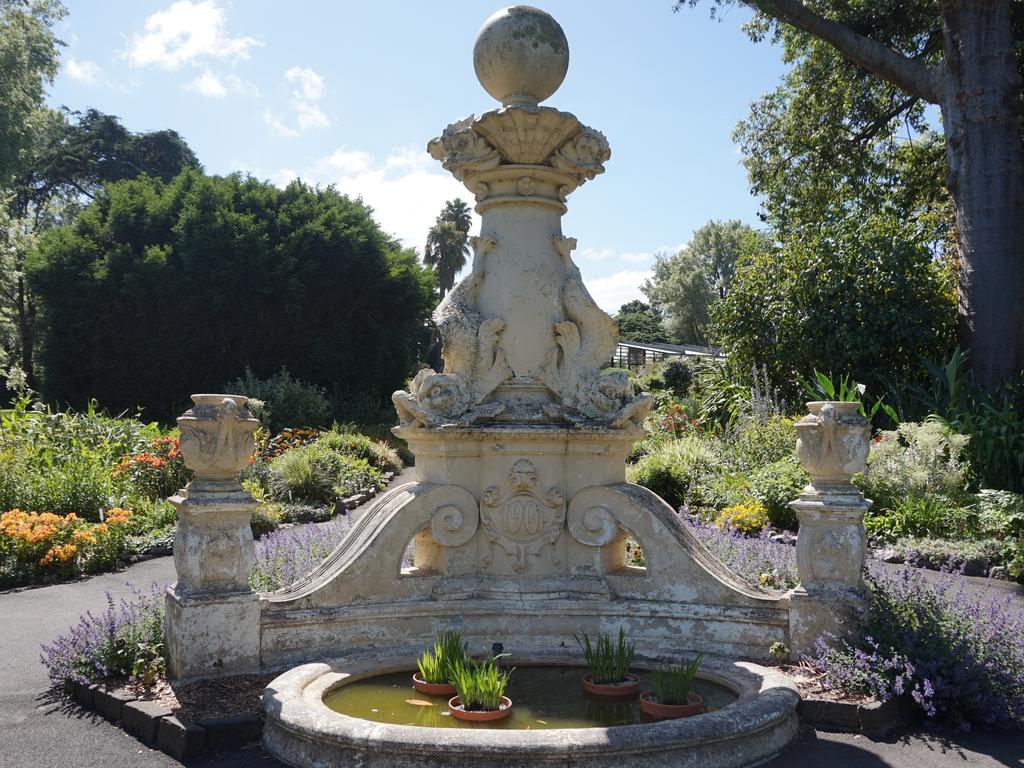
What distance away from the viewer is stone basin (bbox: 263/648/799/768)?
10.2ft

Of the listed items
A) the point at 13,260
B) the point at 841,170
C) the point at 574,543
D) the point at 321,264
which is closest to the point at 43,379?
the point at 13,260

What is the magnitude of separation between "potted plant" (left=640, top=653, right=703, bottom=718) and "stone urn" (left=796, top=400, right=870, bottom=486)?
123 centimetres

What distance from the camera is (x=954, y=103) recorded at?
10.8 metres

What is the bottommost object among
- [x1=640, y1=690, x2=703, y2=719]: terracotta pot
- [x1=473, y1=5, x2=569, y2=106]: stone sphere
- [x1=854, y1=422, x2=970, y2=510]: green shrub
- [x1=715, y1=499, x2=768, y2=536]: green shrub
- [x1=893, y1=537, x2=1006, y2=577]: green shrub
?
[x1=640, y1=690, x2=703, y2=719]: terracotta pot

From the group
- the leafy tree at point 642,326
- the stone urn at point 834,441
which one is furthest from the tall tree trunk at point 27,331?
the leafy tree at point 642,326

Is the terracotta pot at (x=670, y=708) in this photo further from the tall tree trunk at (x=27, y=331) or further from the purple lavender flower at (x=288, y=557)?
the tall tree trunk at (x=27, y=331)

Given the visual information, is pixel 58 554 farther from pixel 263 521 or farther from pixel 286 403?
pixel 286 403

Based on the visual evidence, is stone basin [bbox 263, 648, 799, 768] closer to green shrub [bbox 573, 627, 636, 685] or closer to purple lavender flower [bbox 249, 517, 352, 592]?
green shrub [bbox 573, 627, 636, 685]

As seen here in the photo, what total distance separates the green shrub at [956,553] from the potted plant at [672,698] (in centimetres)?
422

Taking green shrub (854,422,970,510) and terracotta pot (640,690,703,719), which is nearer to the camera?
terracotta pot (640,690,703,719)

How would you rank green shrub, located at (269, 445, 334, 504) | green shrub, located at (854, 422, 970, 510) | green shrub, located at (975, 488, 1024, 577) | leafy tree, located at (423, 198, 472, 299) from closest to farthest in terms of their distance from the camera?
1. green shrub, located at (975, 488, 1024, 577)
2. green shrub, located at (854, 422, 970, 510)
3. green shrub, located at (269, 445, 334, 504)
4. leafy tree, located at (423, 198, 472, 299)

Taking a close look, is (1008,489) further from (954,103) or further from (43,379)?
(43,379)

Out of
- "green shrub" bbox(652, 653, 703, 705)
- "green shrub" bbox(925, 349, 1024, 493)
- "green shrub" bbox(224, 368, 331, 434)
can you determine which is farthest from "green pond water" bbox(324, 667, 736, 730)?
"green shrub" bbox(224, 368, 331, 434)

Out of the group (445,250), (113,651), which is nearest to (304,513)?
(113,651)
